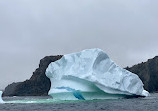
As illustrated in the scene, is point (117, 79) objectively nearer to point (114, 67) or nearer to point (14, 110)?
point (114, 67)

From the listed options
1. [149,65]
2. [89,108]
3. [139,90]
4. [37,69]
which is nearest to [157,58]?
[149,65]

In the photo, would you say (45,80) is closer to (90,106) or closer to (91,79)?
(91,79)

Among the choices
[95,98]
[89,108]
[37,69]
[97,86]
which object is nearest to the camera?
[89,108]

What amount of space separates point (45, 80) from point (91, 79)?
54577mm

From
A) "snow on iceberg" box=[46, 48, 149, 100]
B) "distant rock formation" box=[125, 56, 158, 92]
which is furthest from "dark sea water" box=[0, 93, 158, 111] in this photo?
"distant rock formation" box=[125, 56, 158, 92]

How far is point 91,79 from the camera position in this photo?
109ft

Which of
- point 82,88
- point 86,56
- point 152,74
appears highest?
point 152,74

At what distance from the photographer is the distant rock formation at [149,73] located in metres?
84.4

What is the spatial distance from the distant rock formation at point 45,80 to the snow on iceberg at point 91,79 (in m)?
44.3

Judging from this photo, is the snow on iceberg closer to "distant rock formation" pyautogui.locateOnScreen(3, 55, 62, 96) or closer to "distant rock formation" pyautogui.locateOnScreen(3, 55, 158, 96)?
"distant rock formation" pyautogui.locateOnScreen(3, 55, 158, 96)

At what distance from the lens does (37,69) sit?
86312mm

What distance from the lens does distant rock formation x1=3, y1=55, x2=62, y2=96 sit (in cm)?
8550

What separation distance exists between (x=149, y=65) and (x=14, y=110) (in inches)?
2448

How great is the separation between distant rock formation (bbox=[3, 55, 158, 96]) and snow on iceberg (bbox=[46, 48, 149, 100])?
145 feet
